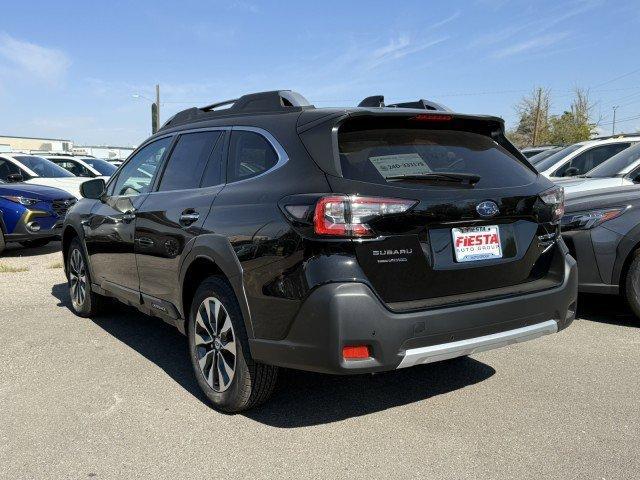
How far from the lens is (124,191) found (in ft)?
15.9

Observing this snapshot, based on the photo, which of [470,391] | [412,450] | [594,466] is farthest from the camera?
[470,391]

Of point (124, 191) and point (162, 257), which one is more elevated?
point (124, 191)

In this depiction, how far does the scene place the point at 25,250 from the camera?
10.7 meters

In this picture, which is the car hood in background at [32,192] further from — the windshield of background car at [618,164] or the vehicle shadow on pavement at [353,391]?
the windshield of background car at [618,164]

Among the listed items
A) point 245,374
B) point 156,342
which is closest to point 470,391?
point 245,374

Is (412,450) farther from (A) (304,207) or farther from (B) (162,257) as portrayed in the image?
(B) (162,257)

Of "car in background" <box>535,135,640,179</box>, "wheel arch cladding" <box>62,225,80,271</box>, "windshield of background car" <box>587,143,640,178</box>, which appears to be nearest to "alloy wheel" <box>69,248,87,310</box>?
"wheel arch cladding" <box>62,225,80,271</box>

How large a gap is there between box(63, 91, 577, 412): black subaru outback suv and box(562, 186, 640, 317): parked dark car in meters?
1.81

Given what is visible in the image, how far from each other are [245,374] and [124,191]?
7.69 feet

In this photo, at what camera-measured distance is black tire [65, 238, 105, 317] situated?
552cm

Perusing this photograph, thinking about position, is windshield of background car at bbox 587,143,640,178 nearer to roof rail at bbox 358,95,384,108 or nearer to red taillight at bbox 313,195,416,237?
roof rail at bbox 358,95,384,108

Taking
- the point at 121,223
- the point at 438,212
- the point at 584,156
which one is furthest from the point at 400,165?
the point at 584,156

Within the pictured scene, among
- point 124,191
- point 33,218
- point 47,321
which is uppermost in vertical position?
point 124,191

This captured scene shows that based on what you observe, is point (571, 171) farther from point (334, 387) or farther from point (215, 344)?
point (215, 344)
